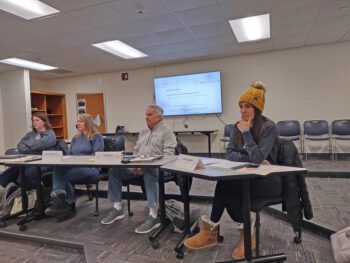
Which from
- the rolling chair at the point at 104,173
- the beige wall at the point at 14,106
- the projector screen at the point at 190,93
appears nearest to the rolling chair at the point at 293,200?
the rolling chair at the point at 104,173

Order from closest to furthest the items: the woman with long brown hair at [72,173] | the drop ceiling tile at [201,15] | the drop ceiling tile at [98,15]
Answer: the woman with long brown hair at [72,173]
the drop ceiling tile at [98,15]
the drop ceiling tile at [201,15]

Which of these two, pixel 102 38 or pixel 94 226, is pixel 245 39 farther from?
pixel 94 226

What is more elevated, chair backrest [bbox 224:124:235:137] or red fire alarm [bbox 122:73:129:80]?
red fire alarm [bbox 122:73:129:80]

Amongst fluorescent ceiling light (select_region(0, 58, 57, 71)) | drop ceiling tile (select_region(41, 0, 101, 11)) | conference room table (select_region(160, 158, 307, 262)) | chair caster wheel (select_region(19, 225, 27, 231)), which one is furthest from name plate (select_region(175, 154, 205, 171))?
fluorescent ceiling light (select_region(0, 58, 57, 71))

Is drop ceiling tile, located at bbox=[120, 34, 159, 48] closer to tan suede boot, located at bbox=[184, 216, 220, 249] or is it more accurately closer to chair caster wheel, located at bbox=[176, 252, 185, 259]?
tan suede boot, located at bbox=[184, 216, 220, 249]

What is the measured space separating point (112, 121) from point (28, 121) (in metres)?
1.91

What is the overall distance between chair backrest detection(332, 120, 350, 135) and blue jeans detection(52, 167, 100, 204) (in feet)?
14.5

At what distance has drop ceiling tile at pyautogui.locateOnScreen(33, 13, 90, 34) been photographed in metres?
3.38

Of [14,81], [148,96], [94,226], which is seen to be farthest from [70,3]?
[14,81]

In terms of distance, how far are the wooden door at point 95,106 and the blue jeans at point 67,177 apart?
4.43 meters

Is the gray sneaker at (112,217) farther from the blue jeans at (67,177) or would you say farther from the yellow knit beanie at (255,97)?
the yellow knit beanie at (255,97)

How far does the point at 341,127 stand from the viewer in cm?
500

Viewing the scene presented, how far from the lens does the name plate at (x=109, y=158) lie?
2.22 m

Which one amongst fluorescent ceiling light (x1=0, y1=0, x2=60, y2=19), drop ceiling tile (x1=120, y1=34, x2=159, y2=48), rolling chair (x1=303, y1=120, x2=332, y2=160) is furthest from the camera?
rolling chair (x1=303, y1=120, x2=332, y2=160)
